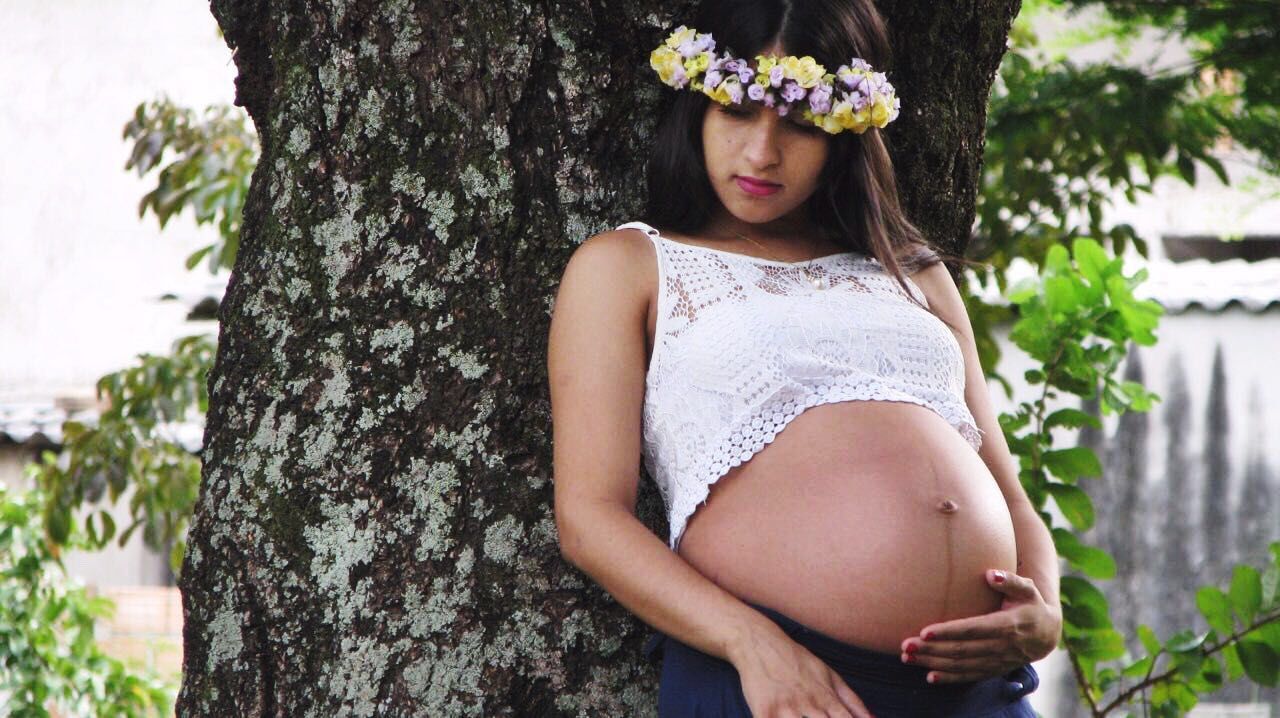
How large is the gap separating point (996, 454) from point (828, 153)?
53 cm

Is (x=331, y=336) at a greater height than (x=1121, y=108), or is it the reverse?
(x=1121, y=108)

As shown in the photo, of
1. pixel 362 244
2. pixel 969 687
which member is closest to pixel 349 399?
pixel 362 244

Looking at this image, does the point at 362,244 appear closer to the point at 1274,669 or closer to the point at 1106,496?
the point at 1274,669

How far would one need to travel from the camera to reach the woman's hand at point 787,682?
1.63 m

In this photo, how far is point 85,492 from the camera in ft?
14.4

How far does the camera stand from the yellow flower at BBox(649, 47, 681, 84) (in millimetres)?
1970

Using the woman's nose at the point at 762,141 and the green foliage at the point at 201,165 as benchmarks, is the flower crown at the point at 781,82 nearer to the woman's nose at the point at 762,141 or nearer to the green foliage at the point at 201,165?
the woman's nose at the point at 762,141

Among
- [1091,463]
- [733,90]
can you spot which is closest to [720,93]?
[733,90]

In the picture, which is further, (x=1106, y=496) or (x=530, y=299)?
(x=1106, y=496)

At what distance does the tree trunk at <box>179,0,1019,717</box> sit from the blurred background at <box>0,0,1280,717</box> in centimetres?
193

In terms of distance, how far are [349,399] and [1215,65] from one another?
10.9 feet

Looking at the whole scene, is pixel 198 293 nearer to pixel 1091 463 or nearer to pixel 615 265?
pixel 1091 463

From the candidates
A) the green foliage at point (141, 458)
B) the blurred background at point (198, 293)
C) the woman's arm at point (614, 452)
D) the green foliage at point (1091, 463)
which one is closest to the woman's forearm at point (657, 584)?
the woman's arm at point (614, 452)

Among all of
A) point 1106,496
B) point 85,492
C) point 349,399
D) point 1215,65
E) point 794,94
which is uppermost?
point 1215,65
